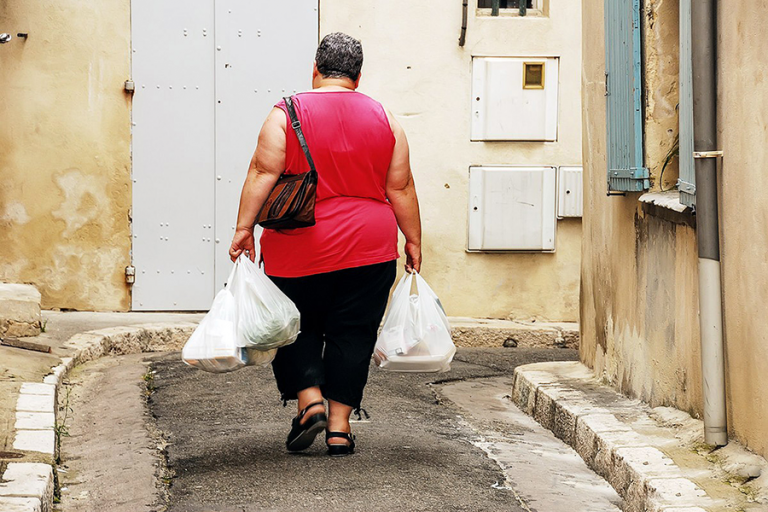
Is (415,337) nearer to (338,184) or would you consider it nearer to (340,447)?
(340,447)

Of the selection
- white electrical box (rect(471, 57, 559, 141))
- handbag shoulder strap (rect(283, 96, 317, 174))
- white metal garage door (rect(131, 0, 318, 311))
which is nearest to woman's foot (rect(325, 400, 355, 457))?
handbag shoulder strap (rect(283, 96, 317, 174))

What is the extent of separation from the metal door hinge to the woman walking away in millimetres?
4770

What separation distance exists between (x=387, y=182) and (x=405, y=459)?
3.59ft

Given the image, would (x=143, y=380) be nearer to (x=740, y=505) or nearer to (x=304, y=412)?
(x=304, y=412)

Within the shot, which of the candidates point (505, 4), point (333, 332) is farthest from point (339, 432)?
point (505, 4)

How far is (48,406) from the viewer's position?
5438 mm

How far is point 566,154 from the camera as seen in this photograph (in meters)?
9.69

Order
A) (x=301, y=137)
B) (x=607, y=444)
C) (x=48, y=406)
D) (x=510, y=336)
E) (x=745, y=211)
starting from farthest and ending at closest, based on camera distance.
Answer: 1. (x=510, y=336)
2. (x=48, y=406)
3. (x=607, y=444)
4. (x=301, y=137)
5. (x=745, y=211)

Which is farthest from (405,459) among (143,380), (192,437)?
(143,380)

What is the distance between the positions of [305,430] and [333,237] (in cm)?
75

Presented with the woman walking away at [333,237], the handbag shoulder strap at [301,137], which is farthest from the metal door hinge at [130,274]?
the handbag shoulder strap at [301,137]

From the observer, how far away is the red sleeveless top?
4.62 m

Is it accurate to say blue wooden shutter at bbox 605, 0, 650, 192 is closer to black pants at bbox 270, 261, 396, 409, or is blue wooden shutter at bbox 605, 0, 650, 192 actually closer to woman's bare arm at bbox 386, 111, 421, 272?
woman's bare arm at bbox 386, 111, 421, 272

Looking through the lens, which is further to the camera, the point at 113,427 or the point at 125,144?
the point at 125,144
